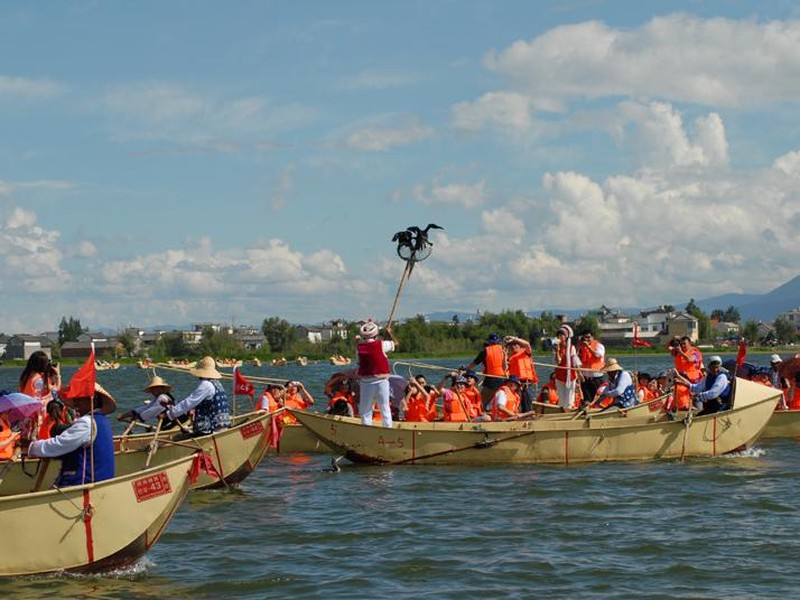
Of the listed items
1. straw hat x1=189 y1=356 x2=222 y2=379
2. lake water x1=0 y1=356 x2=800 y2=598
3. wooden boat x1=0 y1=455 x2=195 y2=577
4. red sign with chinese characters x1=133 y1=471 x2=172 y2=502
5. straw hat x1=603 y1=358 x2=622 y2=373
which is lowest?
lake water x1=0 y1=356 x2=800 y2=598

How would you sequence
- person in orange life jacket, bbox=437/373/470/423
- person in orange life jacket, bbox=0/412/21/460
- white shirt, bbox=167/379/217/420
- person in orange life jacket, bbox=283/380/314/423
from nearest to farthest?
person in orange life jacket, bbox=0/412/21/460
white shirt, bbox=167/379/217/420
person in orange life jacket, bbox=437/373/470/423
person in orange life jacket, bbox=283/380/314/423

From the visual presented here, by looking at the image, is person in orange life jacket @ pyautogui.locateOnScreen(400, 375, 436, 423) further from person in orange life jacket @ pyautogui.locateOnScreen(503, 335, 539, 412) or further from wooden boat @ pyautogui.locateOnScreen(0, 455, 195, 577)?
wooden boat @ pyautogui.locateOnScreen(0, 455, 195, 577)

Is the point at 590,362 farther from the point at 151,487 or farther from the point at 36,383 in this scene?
the point at 151,487

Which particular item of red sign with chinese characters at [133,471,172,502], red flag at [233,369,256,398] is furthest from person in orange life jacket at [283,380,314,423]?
red sign with chinese characters at [133,471,172,502]

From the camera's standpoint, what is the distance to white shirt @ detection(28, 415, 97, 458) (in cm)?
1135

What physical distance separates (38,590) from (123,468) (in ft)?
15.3

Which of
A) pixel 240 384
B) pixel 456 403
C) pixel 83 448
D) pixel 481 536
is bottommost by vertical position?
pixel 481 536

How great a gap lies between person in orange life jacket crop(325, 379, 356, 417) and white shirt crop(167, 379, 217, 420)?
5.10 meters

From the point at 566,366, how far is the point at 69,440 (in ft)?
41.5

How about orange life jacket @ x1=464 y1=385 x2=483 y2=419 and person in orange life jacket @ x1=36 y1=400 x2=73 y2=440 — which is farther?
orange life jacket @ x1=464 y1=385 x2=483 y2=419

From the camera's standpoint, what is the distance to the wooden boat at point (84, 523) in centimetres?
1127

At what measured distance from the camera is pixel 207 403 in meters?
16.6

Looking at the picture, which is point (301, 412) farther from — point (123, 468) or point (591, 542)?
point (591, 542)

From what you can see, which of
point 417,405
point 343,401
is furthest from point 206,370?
point 343,401
